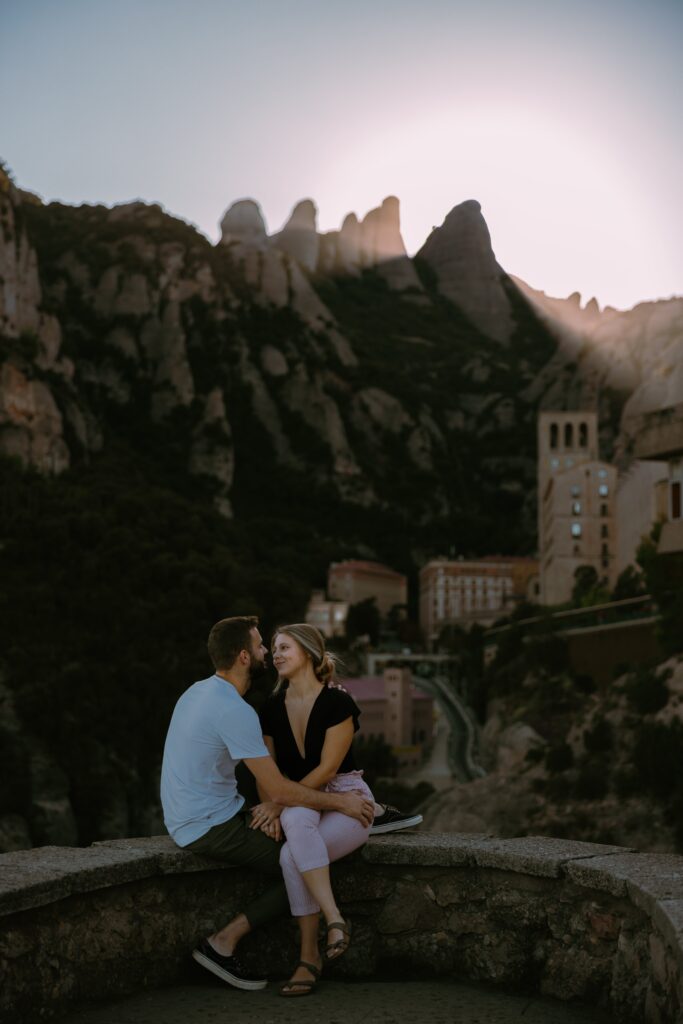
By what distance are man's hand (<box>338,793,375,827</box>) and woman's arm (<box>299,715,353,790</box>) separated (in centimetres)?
11

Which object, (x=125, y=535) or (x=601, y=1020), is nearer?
(x=601, y=1020)

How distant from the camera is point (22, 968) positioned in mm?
3746

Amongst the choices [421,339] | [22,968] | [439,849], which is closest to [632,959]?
[439,849]

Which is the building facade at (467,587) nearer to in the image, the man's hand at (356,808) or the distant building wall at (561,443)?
the distant building wall at (561,443)

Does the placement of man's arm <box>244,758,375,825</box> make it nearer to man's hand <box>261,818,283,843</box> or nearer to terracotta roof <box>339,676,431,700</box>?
man's hand <box>261,818,283,843</box>

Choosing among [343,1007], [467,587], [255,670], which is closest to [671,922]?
[343,1007]

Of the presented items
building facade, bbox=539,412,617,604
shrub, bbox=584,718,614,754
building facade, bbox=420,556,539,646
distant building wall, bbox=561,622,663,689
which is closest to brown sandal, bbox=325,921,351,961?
shrub, bbox=584,718,614,754

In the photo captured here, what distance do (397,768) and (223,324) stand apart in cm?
6166

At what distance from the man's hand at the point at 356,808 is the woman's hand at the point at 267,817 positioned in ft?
0.89

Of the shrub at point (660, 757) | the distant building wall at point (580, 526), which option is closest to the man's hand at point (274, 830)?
the shrub at point (660, 757)

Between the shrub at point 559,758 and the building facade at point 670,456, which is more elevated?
the building facade at point 670,456

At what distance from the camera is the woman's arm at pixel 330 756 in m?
4.49

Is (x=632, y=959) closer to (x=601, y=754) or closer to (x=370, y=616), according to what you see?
(x=601, y=754)

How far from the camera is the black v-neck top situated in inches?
180
